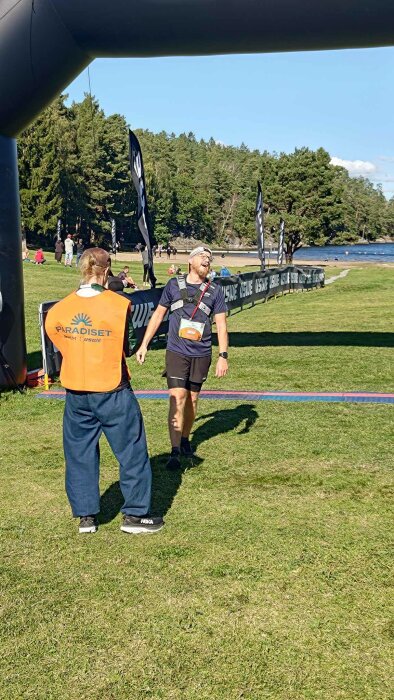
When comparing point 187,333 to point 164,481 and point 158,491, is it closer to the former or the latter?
point 164,481

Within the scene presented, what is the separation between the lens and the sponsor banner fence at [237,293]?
32.0 ft

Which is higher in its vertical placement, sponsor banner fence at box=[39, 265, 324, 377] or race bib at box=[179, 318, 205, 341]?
race bib at box=[179, 318, 205, 341]

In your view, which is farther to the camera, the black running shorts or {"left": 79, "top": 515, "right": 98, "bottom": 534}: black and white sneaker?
the black running shorts

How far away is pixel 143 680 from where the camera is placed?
312cm

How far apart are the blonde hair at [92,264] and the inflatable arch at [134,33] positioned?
4.33 metres

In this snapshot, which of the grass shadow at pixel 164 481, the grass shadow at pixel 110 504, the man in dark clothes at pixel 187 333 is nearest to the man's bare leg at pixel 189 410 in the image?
the man in dark clothes at pixel 187 333

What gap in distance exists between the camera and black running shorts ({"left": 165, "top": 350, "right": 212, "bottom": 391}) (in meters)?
6.12

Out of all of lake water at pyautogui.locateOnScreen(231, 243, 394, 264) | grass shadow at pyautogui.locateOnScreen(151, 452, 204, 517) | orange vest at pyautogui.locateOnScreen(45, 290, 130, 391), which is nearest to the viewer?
orange vest at pyautogui.locateOnScreen(45, 290, 130, 391)

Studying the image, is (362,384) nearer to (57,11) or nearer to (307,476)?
(307,476)

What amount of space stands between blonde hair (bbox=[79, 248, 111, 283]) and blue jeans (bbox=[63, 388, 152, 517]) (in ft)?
2.63

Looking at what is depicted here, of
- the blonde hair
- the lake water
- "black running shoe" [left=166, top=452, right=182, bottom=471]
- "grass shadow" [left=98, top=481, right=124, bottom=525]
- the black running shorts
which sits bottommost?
the lake water

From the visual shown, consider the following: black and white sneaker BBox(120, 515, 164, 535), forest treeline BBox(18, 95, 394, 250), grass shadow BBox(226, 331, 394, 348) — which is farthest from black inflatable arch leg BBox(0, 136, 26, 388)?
forest treeline BBox(18, 95, 394, 250)

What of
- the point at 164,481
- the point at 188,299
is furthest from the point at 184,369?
the point at 164,481

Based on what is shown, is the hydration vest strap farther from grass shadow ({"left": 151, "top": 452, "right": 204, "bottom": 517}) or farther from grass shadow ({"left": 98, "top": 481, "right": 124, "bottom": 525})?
grass shadow ({"left": 98, "top": 481, "right": 124, "bottom": 525})
